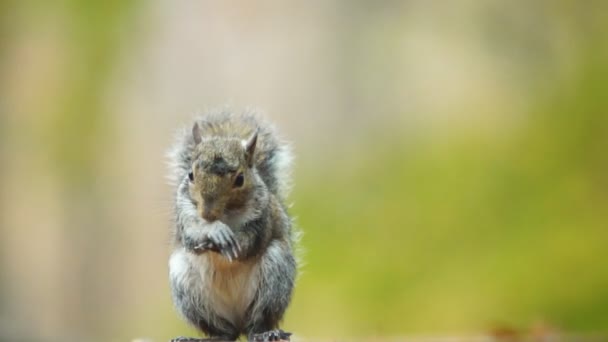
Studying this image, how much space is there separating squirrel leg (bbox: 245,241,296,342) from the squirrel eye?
0.17 metres

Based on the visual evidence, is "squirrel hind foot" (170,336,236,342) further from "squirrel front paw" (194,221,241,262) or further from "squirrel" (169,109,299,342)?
"squirrel front paw" (194,221,241,262)

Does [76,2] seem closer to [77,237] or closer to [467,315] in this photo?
[77,237]

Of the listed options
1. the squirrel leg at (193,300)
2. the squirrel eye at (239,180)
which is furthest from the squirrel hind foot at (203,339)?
the squirrel eye at (239,180)

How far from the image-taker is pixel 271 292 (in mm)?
2086

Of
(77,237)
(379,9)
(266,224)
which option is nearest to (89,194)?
(77,237)

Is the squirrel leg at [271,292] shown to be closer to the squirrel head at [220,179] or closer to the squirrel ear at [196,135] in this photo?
the squirrel head at [220,179]

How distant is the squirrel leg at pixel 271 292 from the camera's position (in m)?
2.08

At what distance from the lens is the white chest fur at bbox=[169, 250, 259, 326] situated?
2.05 meters

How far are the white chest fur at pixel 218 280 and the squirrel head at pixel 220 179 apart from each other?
0.37ft

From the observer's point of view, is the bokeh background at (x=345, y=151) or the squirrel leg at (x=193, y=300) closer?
the squirrel leg at (x=193, y=300)

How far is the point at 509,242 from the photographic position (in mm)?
4883

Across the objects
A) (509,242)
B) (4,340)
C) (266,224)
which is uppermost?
(509,242)

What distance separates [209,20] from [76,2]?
29.4 inches

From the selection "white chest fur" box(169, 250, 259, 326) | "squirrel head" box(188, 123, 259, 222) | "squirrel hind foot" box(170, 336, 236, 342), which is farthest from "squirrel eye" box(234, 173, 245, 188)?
"squirrel hind foot" box(170, 336, 236, 342)
